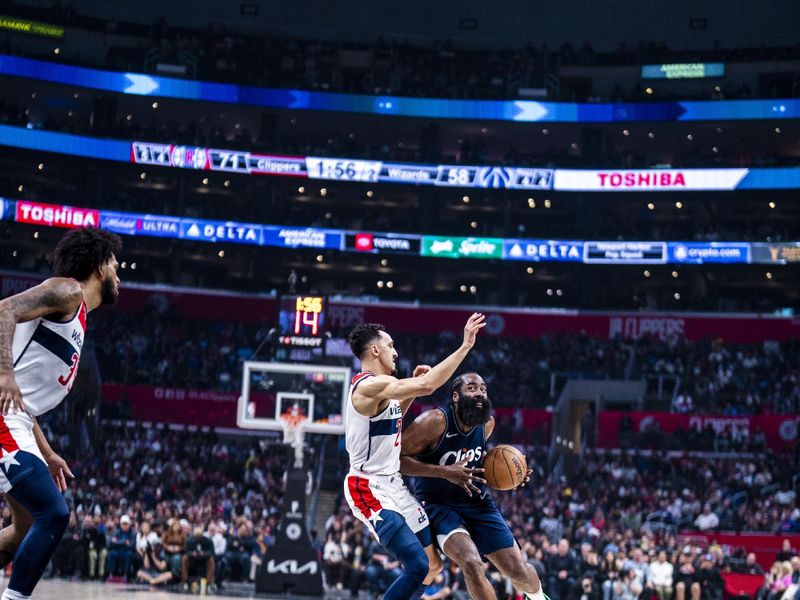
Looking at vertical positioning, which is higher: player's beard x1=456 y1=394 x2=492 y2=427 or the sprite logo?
the sprite logo

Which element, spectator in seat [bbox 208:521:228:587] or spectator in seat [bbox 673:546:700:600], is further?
spectator in seat [bbox 208:521:228:587]

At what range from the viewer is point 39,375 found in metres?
6.62

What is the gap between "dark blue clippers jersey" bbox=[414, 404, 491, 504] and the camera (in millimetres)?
9188

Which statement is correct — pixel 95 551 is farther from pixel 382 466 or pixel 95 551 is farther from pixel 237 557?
pixel 382 466

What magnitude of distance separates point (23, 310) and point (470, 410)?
4.09m

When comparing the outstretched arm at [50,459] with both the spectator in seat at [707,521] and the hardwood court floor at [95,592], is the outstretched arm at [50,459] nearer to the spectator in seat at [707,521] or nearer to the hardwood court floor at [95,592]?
the hardwood court floor at [95,592]

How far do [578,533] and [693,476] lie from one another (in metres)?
8.63

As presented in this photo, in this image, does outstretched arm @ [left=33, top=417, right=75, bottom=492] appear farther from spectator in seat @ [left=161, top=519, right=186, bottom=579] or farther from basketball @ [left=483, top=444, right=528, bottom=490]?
spectator in seat @ [left=161, top=519, right=186, bottom=579]

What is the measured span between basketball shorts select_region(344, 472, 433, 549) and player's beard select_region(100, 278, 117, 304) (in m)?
2.53

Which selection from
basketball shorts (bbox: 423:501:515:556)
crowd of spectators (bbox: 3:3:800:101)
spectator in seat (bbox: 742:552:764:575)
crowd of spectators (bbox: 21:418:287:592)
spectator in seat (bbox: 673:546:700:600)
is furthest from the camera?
crowd of spectators (bbox: 3:3:800:101)

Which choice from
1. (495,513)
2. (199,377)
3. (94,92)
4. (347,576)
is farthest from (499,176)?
(495,513)

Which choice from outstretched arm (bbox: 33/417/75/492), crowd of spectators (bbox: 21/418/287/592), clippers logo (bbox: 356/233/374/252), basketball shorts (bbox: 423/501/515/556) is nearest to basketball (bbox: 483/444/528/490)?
basketball shorts (bbox: 423/501/515/556)

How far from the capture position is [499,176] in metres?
46.2

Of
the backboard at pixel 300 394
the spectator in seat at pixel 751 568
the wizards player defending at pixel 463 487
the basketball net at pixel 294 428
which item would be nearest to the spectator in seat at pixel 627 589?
the spectator in seat at pixel 751 568
